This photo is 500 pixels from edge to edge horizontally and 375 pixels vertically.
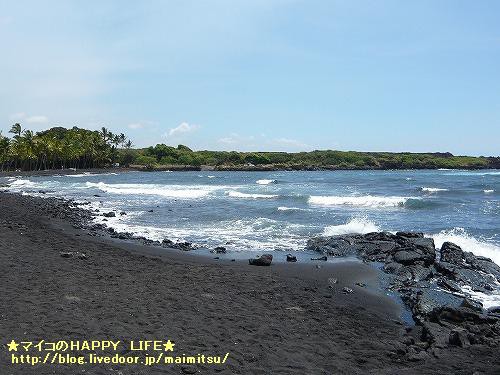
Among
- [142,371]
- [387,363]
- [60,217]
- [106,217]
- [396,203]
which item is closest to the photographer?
[142,371]

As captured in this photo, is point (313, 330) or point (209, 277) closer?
point (313, 330)

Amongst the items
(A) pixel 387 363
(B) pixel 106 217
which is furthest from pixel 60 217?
(A) pixel 387 363

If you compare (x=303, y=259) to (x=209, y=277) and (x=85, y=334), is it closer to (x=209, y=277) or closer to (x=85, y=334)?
(x=209, y=277)

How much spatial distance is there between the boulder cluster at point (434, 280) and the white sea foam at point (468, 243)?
5.46ft

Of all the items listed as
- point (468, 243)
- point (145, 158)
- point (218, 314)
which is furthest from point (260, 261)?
point (145, 158)

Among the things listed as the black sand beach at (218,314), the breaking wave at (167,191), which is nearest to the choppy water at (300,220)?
the black sand beach at (218,314)

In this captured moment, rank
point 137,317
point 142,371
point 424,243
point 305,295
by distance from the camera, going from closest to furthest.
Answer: point 142,371, point 137,317, point 305,295, point 424,243

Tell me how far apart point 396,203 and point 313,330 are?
26.4 m

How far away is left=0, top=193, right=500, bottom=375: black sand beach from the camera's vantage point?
6.73 metres

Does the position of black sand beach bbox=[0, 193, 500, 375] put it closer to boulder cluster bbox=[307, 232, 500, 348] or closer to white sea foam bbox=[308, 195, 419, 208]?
boulder cluster bbox=[307, 232, 500, 348]

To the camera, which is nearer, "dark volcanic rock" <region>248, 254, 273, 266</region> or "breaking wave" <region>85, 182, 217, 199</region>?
"dark volcanic rock" <region>248, 254, 273, 266</region>

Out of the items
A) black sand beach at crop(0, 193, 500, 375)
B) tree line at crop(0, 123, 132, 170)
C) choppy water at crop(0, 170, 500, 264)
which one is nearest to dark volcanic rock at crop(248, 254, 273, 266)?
black sand beach at crop(0, 193, 500, 375)

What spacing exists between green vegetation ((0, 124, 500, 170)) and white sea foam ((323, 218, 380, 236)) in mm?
81065

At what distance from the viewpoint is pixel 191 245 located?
16516 millimetres
